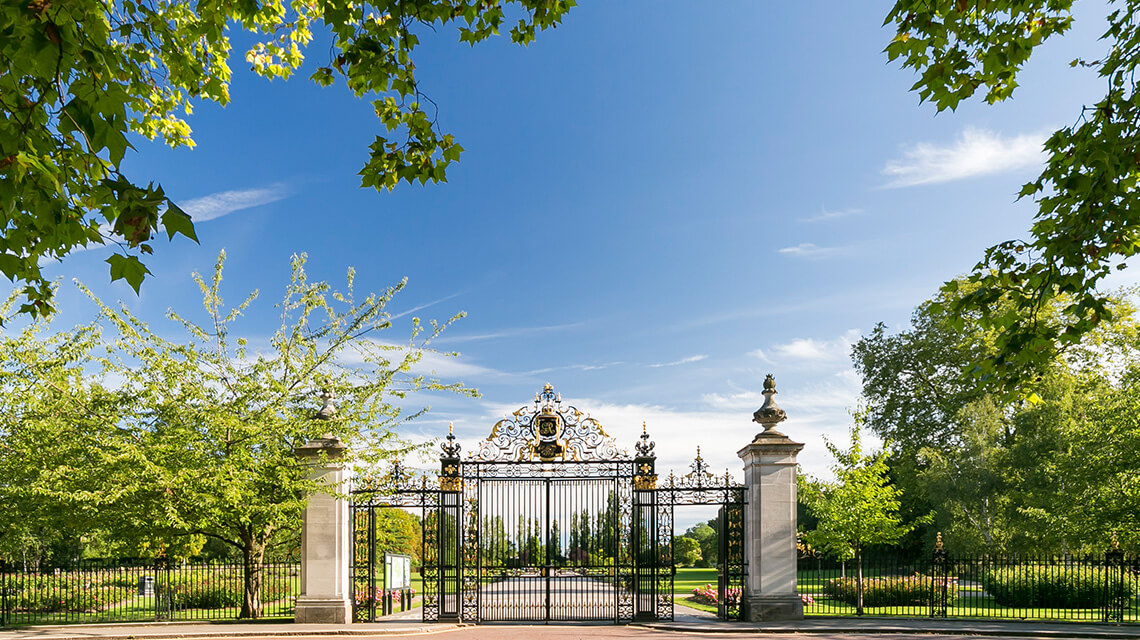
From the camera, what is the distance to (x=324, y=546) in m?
15.5

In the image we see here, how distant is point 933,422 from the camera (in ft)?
118

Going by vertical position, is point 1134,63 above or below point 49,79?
above

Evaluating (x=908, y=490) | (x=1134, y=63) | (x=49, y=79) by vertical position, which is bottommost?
(x=908, y=490)

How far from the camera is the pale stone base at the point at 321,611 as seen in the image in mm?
15203

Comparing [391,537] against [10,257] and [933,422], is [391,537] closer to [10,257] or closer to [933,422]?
[10,257]

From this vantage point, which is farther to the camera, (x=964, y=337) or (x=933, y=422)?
(x=933, y=422)

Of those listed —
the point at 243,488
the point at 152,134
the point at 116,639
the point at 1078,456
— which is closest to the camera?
the point at 152,134

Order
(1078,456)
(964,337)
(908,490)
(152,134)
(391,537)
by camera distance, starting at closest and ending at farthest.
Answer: (152,134)
(391,537)
(1078,456)
(964,337)
(908,490)

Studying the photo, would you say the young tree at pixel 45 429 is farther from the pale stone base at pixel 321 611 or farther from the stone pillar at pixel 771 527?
the stone pillar at pixel 771 527

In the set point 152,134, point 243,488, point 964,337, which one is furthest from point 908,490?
point 152,134

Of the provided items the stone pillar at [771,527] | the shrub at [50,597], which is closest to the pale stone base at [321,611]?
the shrub at [50,597]

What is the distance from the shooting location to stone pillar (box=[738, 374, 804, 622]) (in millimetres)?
15266

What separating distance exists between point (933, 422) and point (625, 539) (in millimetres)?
25350

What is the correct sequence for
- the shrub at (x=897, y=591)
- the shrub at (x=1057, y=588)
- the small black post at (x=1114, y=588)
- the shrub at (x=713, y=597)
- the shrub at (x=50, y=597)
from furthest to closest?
the shrub at (x=897, y=591), the shrub at (x=1057, y=588), the shrub at (x=50, y=597), the small black post at (x=1114, y=588), the shrub at (x=713, y=597)
